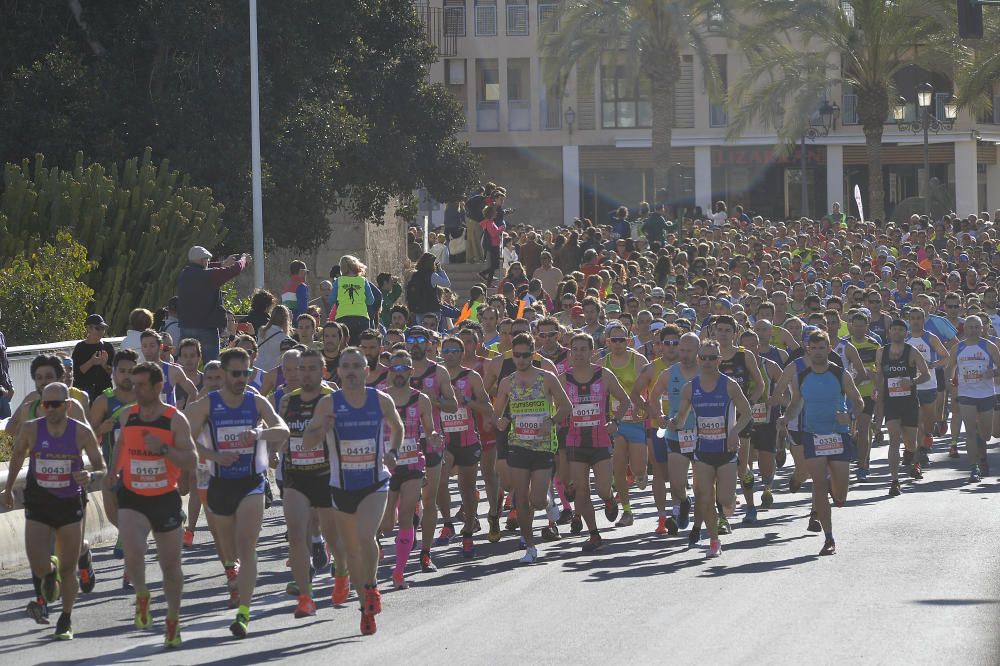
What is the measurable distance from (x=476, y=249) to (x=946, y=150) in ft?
116

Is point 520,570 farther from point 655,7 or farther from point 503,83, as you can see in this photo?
point 503,83

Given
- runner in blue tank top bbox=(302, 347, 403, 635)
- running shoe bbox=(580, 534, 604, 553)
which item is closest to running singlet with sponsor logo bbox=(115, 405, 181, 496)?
runner in blue tank top bbox=(302, 347, 403, 635)

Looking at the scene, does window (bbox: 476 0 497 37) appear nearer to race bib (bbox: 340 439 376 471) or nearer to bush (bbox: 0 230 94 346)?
bush (bbox: 0 230 94 346)

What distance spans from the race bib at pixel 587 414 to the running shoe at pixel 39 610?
4.96 m

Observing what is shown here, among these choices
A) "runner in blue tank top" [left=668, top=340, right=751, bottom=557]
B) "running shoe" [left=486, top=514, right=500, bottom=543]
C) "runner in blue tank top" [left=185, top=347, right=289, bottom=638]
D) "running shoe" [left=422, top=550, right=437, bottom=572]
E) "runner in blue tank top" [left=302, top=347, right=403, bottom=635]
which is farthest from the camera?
"running shoe" [left=486, top=514, right=500, bottom=543]

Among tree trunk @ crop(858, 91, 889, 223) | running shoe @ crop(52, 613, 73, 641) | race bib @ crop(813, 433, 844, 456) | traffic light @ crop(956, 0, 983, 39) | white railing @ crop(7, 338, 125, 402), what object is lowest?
running shoe @ crop(52, 613, 73, 641)

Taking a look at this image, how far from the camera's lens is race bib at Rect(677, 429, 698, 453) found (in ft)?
45.5

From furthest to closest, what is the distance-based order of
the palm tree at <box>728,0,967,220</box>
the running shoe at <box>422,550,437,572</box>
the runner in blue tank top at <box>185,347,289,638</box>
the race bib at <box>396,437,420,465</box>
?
the palm tree at <box>728,0,967,220</box>, the running shoe at <box>422,550,437,572</box>, the race bib at <box>396,437,420,465</box>, the runner in blue tank top at <box>185,347,289,638</box>

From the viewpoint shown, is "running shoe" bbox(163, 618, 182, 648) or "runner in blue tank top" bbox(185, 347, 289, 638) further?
"runner in blue tank top" bbox(185, 347, 289, 638)

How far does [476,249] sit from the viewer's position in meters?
34.9

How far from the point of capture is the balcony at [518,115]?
6262 cm

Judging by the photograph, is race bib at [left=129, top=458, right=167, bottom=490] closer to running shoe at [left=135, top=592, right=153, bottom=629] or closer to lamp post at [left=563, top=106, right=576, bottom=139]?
running shoe at [left=135, top=592, right=153, bottom=629]

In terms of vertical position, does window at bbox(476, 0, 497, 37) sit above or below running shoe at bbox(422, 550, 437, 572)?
above

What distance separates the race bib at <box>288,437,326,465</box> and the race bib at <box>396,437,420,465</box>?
1043 mm
